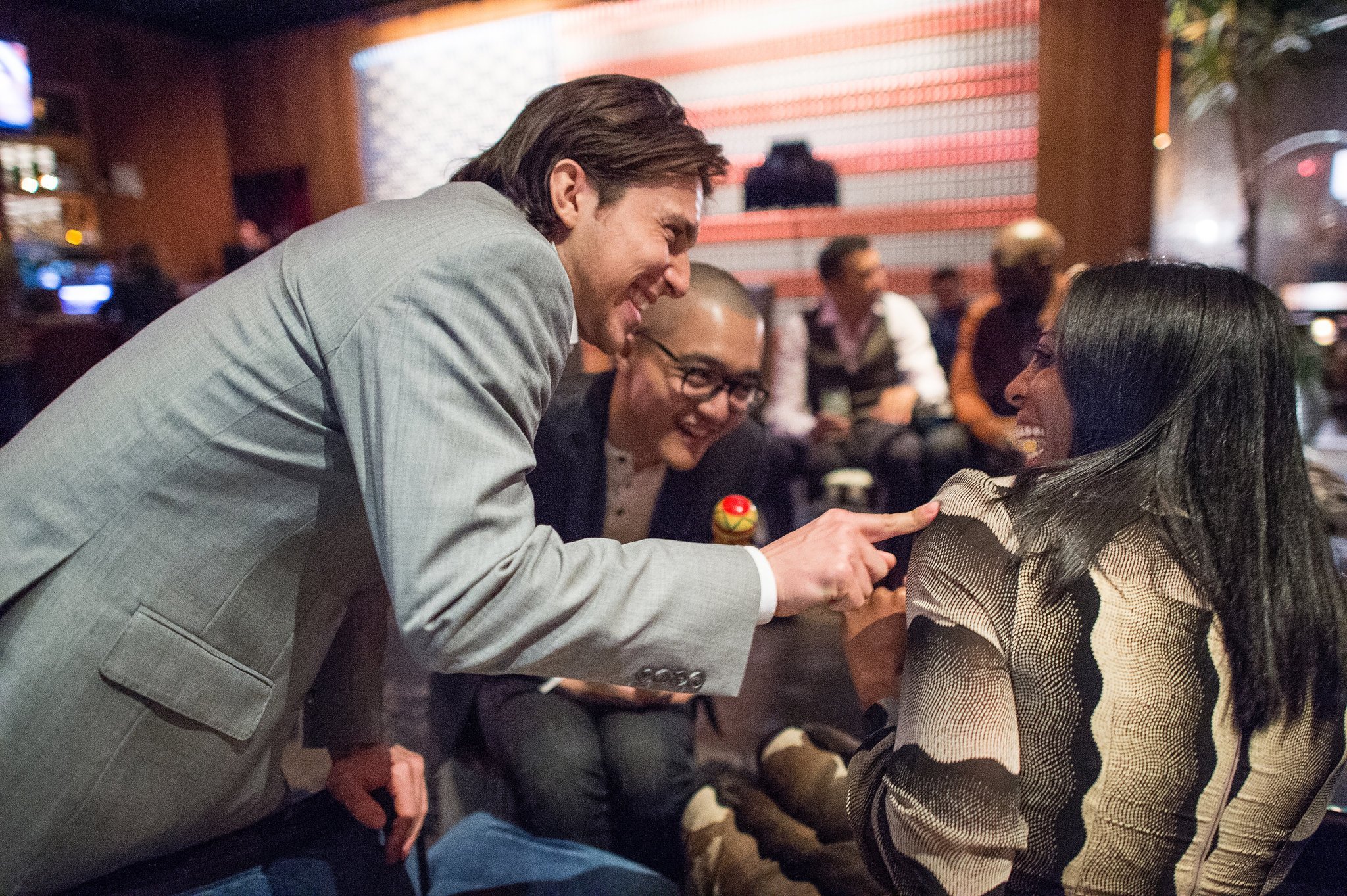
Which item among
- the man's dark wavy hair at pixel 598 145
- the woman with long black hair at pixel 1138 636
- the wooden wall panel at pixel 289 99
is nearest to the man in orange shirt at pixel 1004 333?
the woman with long black hair at pixel 1138 636

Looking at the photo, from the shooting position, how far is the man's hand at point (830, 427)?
6.28ft

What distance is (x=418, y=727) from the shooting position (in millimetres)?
1451

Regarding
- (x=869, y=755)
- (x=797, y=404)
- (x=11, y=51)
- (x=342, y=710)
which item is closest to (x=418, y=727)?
(x=342, y=710)

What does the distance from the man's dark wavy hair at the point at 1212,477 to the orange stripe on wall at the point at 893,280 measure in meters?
0.64

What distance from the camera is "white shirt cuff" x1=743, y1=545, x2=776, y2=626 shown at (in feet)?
2.46

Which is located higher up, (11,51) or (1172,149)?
(11,51)

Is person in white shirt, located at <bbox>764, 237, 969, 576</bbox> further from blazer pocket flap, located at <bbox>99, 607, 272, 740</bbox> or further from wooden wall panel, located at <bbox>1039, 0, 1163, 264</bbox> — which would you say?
blazer pocket flap, located at <bbox>99, 607, 272, 740</bbox>

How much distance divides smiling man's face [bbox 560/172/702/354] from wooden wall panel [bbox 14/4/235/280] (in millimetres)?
852

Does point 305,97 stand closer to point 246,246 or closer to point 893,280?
point 246,246

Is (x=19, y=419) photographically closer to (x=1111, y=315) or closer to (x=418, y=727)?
(x=418, y=727)

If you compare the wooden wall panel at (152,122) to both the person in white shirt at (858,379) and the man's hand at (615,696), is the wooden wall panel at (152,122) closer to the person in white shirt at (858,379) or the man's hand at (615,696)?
the man's hand at (615,696)

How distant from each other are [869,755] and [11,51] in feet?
5.59

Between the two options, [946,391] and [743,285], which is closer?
[743,285]

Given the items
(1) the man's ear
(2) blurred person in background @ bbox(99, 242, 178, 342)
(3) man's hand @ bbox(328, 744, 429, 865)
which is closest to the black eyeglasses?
(1) the man's ear
